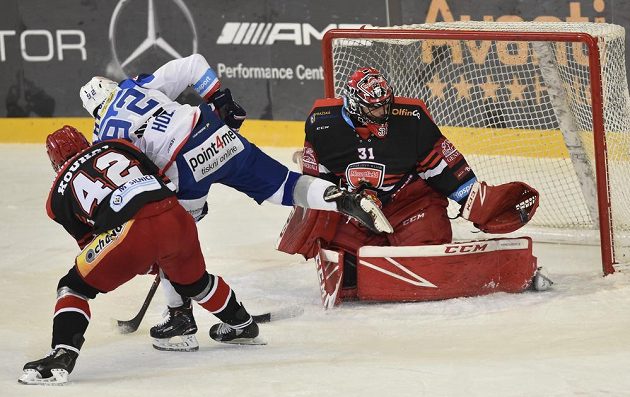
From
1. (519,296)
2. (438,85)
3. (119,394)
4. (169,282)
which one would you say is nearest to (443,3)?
(438,85)

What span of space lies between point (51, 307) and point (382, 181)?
138 centimetres

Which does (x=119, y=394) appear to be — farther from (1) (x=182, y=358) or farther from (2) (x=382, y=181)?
(2) (x=382, y=181)

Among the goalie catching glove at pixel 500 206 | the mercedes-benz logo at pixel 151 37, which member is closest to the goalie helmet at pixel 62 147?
the goalie catching glove at pixel 500 206

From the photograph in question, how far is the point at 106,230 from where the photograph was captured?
4.13 meters

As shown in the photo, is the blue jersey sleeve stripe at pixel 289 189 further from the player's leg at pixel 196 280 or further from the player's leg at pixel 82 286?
the player's leg at pixel 82 286

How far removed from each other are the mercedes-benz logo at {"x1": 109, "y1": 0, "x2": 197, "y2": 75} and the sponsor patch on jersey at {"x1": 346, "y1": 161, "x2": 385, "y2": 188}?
3009mm

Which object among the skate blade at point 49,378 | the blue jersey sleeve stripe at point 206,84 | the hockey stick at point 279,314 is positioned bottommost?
the hockey stick at point 279,314

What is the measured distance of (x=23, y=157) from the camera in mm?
7988

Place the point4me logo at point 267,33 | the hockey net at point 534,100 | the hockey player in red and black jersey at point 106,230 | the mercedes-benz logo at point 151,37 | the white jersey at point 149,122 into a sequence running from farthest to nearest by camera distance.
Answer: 1. the mercedes-benz logo at point 151,37
2. the point4me logo at point 267,33
3. the hockey net at point 534,100
4. the white jersey at point 149,122
5. the hockey player in red and black jersey at point 106,230

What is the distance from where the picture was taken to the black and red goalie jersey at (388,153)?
198 inches

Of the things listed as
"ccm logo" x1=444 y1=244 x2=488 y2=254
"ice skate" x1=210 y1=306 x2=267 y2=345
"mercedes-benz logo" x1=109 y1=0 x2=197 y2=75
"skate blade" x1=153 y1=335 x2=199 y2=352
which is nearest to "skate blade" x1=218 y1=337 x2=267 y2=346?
"ice skate" x1=210 y1=306 x2=267 y2=345

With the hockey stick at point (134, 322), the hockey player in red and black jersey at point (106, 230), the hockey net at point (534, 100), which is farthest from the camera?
the hockey net at point (534, 100)

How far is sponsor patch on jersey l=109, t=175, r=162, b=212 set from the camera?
412 centimetres

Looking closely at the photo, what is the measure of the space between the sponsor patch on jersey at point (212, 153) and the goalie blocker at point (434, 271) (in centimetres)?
66
